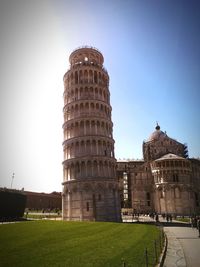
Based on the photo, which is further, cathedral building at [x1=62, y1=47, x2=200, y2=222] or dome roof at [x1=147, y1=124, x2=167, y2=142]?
dome roof at [x1=147, y1=124, x2=167, y2=142]

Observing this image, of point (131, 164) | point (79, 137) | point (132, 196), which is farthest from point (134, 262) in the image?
point (131, 164)

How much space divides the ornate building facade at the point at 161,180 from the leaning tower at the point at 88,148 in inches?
1125

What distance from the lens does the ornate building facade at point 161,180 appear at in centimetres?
7200

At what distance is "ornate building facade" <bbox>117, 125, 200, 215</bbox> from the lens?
72000mm

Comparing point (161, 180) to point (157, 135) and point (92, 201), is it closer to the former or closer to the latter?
point (157, 135)

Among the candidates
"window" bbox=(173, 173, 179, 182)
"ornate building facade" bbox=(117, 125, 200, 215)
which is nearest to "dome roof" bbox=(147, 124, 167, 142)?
"ornate building facade" bbox=(117, 125, 200, 215)

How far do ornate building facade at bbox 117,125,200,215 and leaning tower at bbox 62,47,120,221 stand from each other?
2857cm

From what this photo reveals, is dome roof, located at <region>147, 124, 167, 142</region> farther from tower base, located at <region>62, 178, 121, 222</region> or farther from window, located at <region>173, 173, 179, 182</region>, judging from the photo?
tower base, located at <region>62, 178, 121, 222</region>

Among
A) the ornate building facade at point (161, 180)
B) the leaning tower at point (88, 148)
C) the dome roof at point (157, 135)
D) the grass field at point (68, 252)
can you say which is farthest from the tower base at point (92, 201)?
the dome roof at point (157, 135)

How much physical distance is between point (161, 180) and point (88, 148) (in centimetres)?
3388

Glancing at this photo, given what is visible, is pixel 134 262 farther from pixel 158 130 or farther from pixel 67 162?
pixel 158 130

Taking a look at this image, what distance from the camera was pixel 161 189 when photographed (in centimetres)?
7400

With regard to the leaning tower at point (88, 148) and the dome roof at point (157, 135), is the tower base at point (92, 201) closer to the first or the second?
the leaning tower at point (88, 148)

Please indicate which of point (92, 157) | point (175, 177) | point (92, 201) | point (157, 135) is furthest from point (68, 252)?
point (157, 135)
